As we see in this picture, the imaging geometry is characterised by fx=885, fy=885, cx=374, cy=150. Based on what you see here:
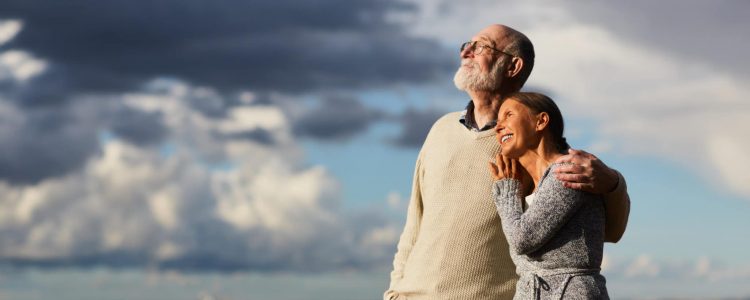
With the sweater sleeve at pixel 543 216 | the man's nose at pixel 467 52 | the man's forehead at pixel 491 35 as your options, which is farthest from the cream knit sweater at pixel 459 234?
the sweater sleeve at pixel 543 216

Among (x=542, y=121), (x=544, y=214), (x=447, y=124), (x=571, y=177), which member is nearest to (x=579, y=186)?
(x=571, y=177)

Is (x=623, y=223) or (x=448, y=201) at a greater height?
(x=448, y=201)

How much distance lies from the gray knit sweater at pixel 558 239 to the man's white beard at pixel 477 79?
1.92m

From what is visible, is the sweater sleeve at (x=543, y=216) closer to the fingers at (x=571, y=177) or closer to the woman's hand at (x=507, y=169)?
the fingers at (x=571, y=177)

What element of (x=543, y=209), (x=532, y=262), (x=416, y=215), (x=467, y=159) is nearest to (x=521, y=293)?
(x=532, y=262)

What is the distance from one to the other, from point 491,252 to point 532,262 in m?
1.58

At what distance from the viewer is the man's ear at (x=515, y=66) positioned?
6.23 meters

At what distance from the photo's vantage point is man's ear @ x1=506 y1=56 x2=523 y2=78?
245 inches

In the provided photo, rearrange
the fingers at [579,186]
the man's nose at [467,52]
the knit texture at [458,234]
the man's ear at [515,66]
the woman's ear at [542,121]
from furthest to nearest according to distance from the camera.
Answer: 1. the man's nose at [467,52]
2. the man's ear at [515,66]
3. the knit texture at [458,234]
4. the woman's ear at [542,121]
5. the fingers at [579,186]

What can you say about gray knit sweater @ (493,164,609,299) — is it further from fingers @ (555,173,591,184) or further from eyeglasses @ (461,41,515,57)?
eyeglasses @ (461,41,515,57)

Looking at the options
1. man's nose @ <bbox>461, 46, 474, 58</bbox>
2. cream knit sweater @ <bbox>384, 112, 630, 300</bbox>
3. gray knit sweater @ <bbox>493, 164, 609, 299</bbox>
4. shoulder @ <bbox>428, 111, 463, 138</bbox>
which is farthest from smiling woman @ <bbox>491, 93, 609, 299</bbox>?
shoulder @ <bbox>428, 111, 463, 138</bbox>

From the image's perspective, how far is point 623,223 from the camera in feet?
15.2

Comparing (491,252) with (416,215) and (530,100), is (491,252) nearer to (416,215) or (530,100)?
(416,215)

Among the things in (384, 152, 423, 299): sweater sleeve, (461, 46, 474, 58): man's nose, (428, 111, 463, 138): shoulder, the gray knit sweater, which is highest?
(461, 46, 474, 58): man's nose
